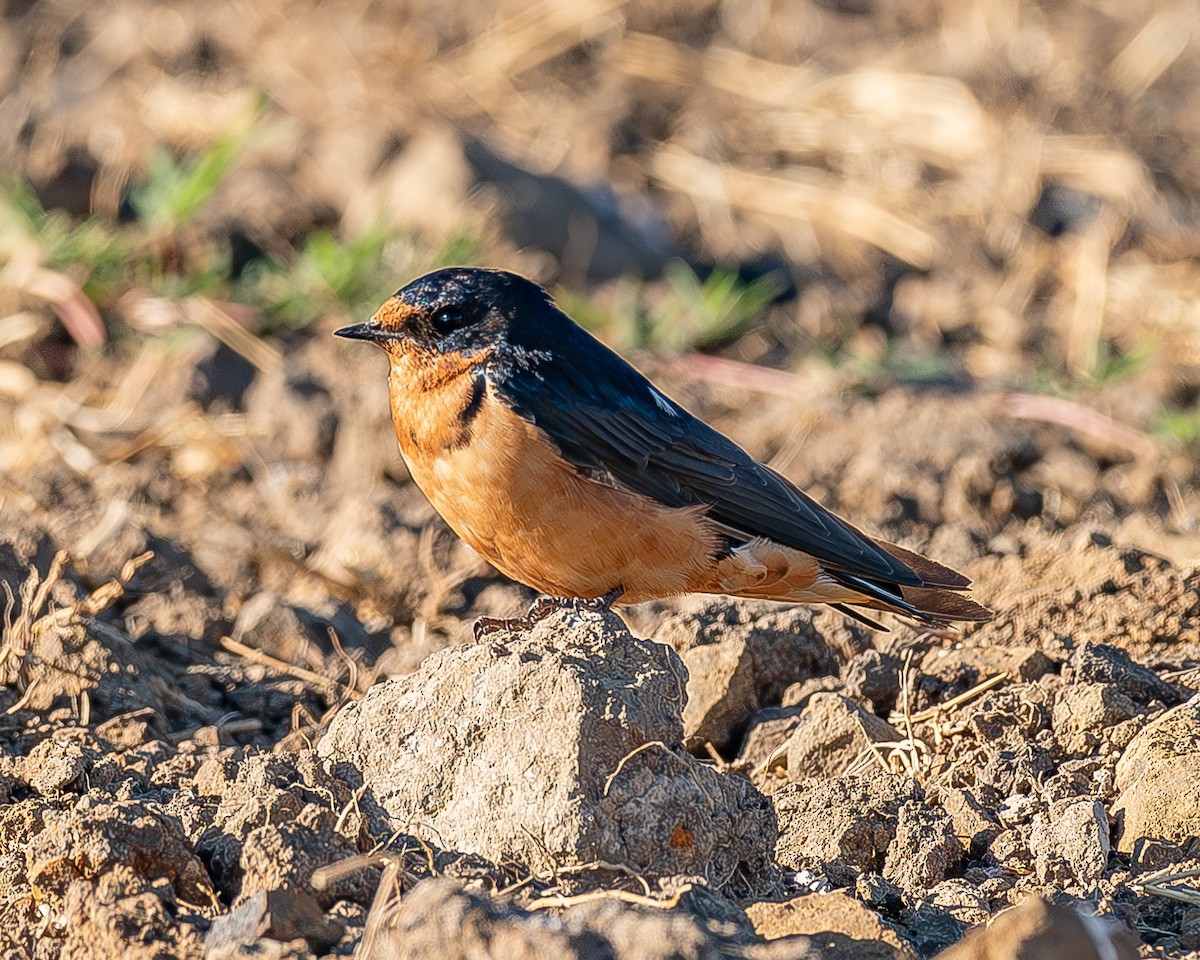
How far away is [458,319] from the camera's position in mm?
5234

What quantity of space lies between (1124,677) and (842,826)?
1071 millimetres

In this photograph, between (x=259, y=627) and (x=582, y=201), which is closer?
(x=259, y=627)

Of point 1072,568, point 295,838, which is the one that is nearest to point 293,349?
point 1072,568

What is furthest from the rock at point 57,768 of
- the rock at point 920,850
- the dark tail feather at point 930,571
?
the dark tail feather at point 930,571

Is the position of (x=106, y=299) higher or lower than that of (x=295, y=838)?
lower

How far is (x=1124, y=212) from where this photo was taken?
414 inches

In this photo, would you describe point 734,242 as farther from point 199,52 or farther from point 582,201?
point 199,52

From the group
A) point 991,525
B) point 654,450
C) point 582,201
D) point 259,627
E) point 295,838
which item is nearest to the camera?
point 295,838

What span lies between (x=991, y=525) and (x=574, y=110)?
559 centimetres

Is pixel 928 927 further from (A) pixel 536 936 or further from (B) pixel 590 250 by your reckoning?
(B) pixel 590 250

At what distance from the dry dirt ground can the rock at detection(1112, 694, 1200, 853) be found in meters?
0.01

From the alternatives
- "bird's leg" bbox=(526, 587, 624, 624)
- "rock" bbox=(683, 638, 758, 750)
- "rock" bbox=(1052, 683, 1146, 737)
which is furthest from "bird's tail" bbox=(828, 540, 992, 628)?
"bird's leg" bbox=(526, 587, 624, 624)

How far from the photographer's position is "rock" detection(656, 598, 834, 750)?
16.5ft

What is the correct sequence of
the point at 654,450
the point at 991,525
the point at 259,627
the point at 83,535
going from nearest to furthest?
the point at 654,450
the point at 259,627
the point at 83,535
the point at 991,525
